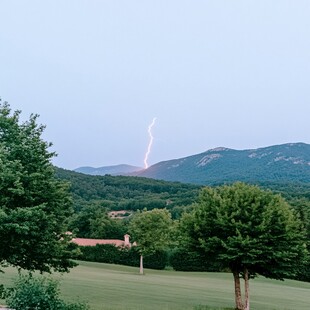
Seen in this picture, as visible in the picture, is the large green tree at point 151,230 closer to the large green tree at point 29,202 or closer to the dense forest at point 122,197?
the dense forest at point 122,197

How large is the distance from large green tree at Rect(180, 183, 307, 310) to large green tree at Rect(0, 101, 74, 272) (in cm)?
794

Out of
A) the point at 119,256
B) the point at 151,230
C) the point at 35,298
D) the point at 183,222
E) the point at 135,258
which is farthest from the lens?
the point at 119,256

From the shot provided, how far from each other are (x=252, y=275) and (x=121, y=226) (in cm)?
6664

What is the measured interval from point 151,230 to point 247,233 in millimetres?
35952

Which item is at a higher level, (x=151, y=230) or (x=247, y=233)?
(x=151, y=230)

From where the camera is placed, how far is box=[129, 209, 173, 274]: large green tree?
2415 inches

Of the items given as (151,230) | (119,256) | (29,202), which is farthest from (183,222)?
(119,256)

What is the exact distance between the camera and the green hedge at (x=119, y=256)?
70.8 metres

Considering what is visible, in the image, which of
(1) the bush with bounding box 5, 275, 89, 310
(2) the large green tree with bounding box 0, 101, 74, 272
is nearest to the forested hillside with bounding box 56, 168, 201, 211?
(2) the large green tree with bounding box 0, 101, 74, 272

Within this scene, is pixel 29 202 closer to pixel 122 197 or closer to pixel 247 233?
pixel 247 233

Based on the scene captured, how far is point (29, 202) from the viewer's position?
20.2 meters

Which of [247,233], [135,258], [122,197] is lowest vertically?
[135,258]

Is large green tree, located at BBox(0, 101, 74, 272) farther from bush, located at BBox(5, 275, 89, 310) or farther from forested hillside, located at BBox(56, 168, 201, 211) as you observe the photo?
forested hillside, located at BBox(56, 168, 201, 211)

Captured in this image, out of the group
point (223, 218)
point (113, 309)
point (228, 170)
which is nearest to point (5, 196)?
point (113, 309)
